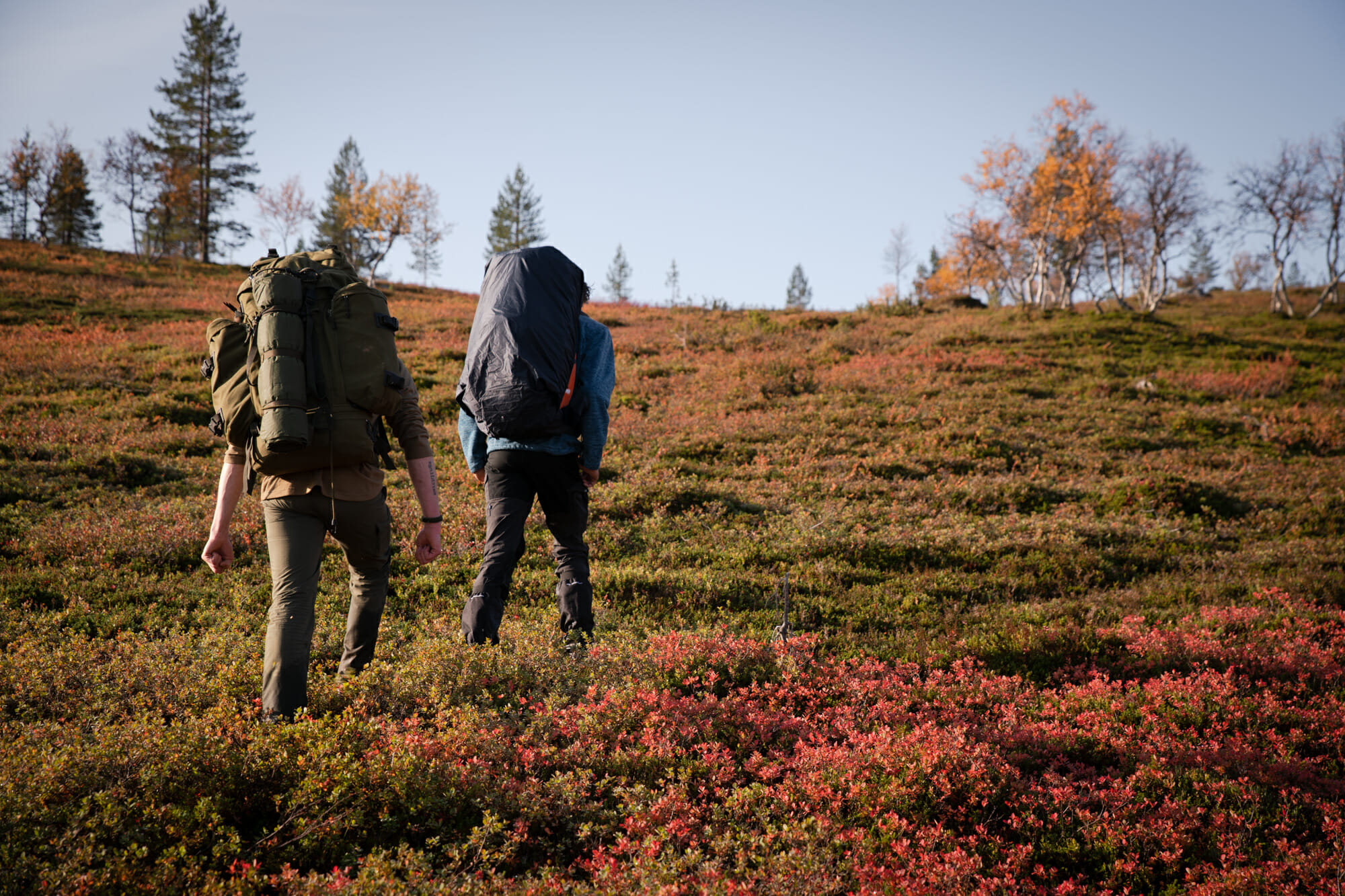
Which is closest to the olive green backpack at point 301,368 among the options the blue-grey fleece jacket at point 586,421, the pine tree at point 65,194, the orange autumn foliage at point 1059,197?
the blue-grey fleece jacket at point 586,421

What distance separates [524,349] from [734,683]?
2586 mm

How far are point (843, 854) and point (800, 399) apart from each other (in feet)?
41.9

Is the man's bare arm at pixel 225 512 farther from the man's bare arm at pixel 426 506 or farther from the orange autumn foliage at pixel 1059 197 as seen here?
the orange autumn foliage at pixel 1059 197

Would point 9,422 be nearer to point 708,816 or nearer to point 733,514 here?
point 733,514

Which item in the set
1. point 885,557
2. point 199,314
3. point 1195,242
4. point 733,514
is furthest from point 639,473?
point 1195,242

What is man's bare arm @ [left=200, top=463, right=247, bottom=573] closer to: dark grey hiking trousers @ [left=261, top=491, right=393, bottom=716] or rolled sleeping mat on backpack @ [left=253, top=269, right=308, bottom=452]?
dark grey hiking trousers @ [left=261, top=491, right=393, bottom=716]

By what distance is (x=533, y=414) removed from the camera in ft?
12.8

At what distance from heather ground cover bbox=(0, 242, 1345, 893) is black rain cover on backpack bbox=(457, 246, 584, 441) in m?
1.54

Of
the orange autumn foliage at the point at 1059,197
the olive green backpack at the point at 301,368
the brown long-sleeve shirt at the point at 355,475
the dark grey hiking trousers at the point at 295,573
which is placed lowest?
the dark grey hiking trousers at the point at 295,573

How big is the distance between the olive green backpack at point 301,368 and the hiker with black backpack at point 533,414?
0.67m

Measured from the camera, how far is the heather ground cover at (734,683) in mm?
2762

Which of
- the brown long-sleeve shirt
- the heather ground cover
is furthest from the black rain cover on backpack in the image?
the heather ground cover

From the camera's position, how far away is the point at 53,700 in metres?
3.63

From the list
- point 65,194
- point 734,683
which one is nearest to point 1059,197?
point 734,683
